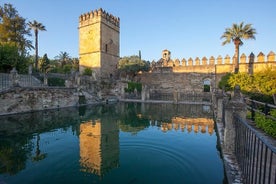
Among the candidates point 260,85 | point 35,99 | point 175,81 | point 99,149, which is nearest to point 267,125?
point 99,149

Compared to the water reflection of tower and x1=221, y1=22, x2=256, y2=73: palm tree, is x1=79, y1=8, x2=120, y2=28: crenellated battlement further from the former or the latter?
the water reflection of tower

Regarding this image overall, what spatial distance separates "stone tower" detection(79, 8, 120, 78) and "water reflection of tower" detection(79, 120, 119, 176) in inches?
868

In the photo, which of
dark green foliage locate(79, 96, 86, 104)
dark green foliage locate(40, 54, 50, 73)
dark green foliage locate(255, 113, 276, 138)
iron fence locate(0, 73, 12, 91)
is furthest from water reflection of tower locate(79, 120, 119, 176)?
dark green foliage locate(40, 54, 50, 73)

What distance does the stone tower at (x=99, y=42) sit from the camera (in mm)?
30641

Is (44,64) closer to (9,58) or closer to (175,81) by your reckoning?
(9,58)

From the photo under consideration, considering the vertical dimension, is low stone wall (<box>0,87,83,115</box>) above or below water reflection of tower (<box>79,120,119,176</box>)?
above

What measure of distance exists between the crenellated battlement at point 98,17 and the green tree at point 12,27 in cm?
991

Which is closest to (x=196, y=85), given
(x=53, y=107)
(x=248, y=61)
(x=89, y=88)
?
(x=248, y=61)

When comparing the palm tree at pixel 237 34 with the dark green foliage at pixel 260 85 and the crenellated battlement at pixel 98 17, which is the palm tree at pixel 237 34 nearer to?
the dark green foliage at pixel 260 85

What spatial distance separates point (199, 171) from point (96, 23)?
31.5 meters

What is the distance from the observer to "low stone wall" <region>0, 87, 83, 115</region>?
1252 cm

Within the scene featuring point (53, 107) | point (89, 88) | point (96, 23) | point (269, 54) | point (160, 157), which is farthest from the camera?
point (96, 23)

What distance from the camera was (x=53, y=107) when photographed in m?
16.0

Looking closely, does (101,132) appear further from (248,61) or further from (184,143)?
(248,61)
